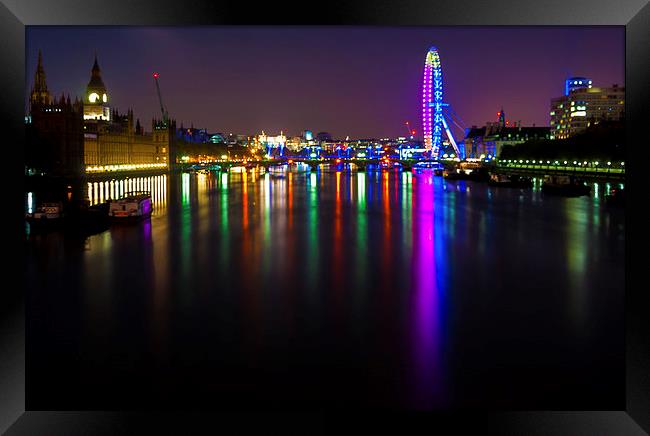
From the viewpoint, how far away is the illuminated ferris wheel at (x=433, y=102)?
4184 centimetres

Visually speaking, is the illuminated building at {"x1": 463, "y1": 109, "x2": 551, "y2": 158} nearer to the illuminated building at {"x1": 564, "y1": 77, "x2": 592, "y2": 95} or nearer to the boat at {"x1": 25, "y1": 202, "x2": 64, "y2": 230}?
the illuminated building at {"x1": 564, "y1": 77, "x2": 592, "y2": 95}

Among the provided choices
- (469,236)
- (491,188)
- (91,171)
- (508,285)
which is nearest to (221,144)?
(91,171)

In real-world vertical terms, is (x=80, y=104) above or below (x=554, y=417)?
above

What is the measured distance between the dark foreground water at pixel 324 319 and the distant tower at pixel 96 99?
39530 mm

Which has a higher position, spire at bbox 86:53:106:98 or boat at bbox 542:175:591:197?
spire at bbox 86:53:106:98

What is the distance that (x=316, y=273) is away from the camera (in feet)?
27.2

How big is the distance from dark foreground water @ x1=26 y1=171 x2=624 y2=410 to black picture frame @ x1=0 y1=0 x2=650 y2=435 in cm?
65

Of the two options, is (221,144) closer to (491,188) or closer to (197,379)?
(491,188)

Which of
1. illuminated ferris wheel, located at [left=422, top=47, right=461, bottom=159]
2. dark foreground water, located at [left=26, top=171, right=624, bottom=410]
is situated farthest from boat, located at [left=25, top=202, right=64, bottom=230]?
illuminated ferris wheel, located at [left=422, top=47, right=461, bottom=159]

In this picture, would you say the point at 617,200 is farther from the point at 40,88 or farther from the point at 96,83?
the point at 96,83

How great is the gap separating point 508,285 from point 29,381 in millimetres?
5307

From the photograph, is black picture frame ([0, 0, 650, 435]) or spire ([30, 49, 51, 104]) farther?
spire ([30, 49, 51, 104])

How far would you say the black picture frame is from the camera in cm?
278

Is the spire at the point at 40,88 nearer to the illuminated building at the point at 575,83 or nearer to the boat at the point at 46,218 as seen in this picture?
the boat at the point at 46,218
